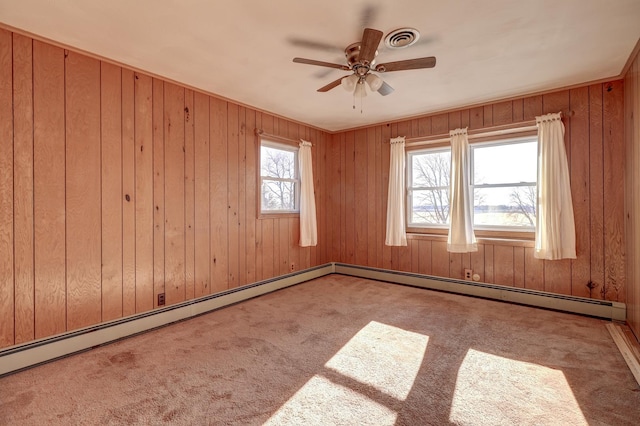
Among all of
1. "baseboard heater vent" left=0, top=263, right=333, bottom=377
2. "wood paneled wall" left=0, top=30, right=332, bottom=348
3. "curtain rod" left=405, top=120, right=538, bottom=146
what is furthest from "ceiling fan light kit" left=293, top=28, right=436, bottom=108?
"baseboard heater vent" left=0, top=263, right=333, bottom=377

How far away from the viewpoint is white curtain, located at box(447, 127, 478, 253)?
3.82 metres

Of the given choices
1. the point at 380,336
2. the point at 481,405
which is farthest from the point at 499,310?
the point at 481,405

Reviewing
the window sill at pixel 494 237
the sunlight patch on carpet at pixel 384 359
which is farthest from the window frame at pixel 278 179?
the sunlight patch on carpet at pixel 384 359

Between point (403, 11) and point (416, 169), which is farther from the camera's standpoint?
point (416, 169)

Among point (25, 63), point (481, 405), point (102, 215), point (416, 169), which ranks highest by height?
point (25, 63)

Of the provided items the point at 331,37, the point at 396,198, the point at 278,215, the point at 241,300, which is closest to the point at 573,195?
the point at 396,198

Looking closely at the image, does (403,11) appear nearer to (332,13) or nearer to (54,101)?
(332,13)

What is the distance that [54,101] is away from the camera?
2371mm

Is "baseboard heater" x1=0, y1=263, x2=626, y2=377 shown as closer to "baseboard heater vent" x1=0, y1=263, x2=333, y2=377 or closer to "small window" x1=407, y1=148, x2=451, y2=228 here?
"baseboard heater vent" x1=0, y1=263, x2=333, y2=377

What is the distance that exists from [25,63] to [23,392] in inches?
90.2

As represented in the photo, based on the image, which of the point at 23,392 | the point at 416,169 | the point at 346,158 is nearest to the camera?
the point at 23,392

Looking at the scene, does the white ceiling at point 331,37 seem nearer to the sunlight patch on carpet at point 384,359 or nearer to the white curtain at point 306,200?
the white curtain at point 306,200

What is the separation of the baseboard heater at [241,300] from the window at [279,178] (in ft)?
3.42

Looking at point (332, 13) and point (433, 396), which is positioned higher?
point (332, 13)
